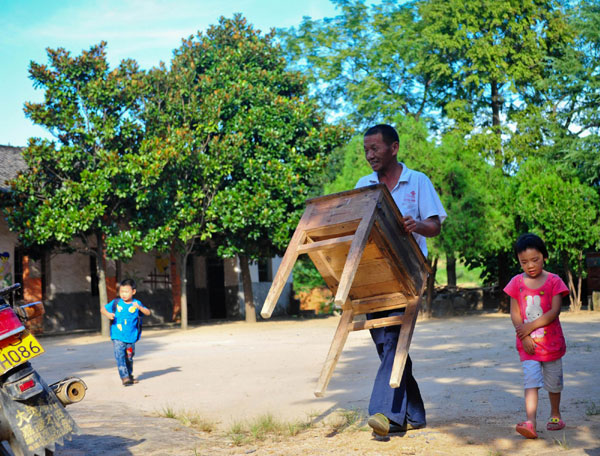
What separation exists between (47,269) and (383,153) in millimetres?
18041

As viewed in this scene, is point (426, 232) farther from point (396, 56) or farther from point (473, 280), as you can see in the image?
point (473, 280)

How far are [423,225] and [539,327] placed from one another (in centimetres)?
106

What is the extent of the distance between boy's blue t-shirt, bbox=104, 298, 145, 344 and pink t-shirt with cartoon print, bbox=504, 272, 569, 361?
5309 millimetres

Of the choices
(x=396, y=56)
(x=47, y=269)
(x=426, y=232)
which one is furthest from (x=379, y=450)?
(x=396, y=56)

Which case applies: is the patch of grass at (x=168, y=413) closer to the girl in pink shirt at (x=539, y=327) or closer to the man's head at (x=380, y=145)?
the man's head at (x=380, y=145)

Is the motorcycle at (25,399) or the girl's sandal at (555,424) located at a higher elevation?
the motorcycle at (25,399)

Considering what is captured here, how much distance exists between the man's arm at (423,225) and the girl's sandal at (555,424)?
1.47m

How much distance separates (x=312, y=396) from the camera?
6512mm

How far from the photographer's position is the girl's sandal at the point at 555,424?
4301 millimetres

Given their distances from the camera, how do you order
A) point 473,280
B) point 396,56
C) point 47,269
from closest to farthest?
point 47,269
point 396,56
point 473,280

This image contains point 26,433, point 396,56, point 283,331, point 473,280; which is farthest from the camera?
point 473,280

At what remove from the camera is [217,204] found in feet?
61.1

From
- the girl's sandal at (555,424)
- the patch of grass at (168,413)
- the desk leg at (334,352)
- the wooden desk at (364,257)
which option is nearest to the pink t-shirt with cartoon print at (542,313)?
the girl's sandal at (555,424)

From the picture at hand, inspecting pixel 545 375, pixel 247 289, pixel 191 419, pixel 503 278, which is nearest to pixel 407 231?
pixel 545 375
